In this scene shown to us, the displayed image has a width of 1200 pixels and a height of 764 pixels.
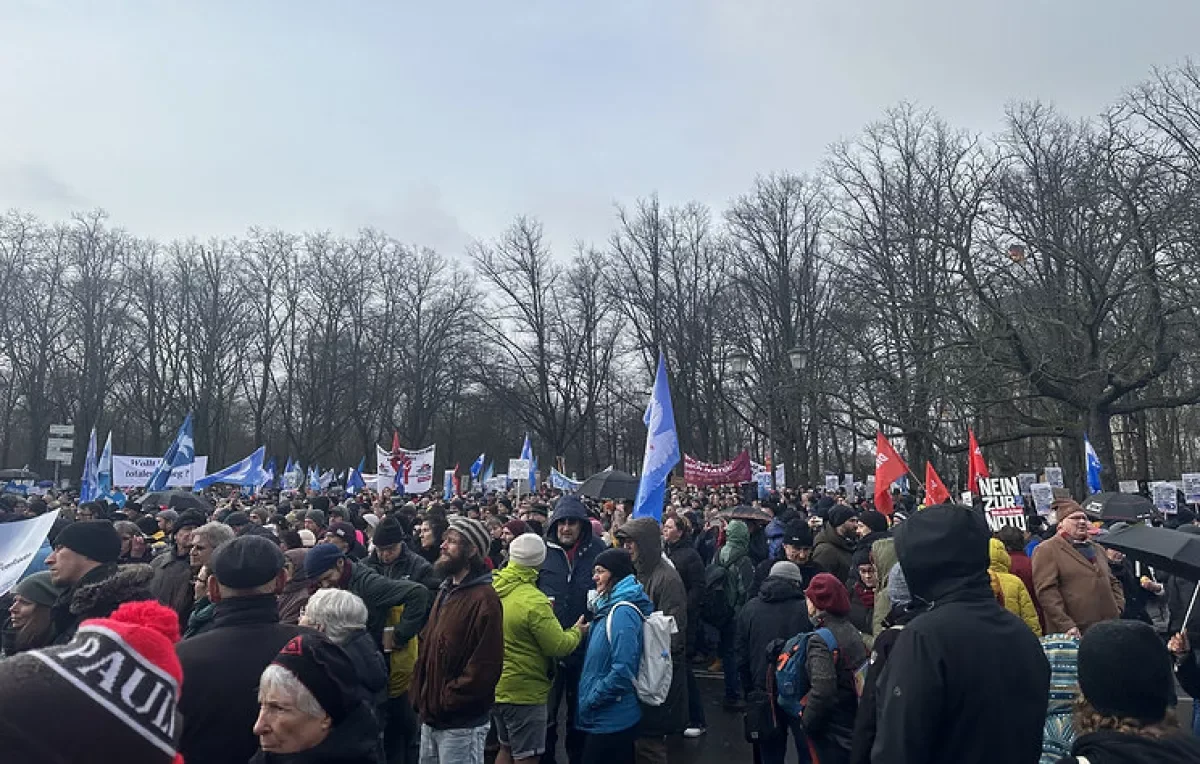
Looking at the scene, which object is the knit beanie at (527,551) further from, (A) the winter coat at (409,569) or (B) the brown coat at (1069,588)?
(B) the brown coat at (1069,588)

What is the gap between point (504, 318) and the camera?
41969 millimetres

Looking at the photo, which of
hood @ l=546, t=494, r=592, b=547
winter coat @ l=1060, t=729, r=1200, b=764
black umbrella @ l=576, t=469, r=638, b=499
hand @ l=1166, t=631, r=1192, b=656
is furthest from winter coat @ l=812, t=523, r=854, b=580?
winter coat @ l=1060, t=729, r=1200, b=764

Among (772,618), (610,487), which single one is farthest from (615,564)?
(610,487)

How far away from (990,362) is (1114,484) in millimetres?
4077

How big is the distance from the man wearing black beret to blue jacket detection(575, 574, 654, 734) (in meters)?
2.00

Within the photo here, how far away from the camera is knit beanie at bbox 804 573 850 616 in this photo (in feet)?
14.9

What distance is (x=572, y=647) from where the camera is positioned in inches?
191

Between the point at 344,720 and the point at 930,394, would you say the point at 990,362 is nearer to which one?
the point at 930,394

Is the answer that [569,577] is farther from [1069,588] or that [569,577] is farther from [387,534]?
[1069,588]

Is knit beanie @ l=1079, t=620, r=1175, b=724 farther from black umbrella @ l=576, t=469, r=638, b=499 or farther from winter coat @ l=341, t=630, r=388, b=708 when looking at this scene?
black umbrella @ l=576, t=469, r=638, b=499

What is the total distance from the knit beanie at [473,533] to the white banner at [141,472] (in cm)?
1537

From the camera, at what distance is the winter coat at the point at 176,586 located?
5578 mm

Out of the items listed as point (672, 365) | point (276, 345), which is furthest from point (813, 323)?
point (276, 345)

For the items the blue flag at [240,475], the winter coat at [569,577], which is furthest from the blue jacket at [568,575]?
the blue flag at [240,475]
